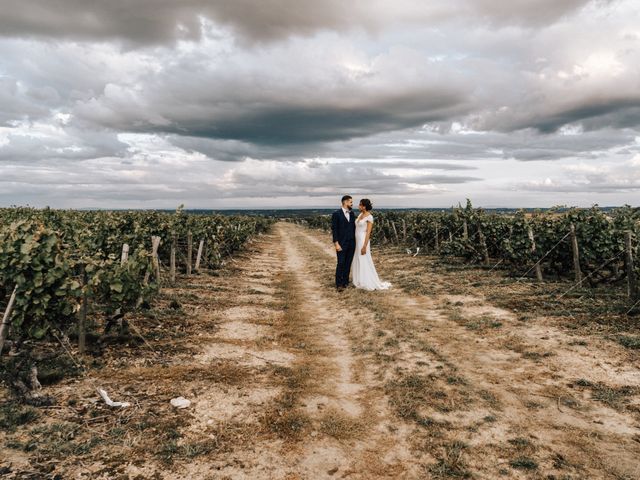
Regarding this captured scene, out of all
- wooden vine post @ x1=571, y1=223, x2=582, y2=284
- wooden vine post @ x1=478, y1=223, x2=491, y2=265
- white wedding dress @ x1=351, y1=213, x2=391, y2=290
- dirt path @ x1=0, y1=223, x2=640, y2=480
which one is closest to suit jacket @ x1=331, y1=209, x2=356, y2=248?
white wedding dress @ x1=351, y1=213, x2=391, y2=290

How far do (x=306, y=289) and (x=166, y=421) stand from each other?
8318mm

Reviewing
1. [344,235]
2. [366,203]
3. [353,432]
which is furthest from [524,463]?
[344,235]

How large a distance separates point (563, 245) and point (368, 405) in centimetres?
1028

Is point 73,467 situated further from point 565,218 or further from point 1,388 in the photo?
point 565,218

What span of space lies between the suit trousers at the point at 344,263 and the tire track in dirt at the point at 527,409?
4136 mm

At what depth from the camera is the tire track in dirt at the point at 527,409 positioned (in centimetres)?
374

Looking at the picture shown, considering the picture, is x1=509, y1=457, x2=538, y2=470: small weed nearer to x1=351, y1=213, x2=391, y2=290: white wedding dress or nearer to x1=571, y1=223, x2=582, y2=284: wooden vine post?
x1=351, y1=213, x2=391, y2=290: white wedding dress

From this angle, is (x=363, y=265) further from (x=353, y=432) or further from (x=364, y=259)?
(x=353, y=432)

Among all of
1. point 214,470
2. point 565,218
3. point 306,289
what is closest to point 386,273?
point 306,289

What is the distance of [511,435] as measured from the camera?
164 inches

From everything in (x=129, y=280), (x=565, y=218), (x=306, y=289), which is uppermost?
(x=565, y=218)

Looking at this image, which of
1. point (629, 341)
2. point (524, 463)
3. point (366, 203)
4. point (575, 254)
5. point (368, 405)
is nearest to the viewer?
point (524, 463)

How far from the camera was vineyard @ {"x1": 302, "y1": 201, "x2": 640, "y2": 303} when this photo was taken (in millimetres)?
11328

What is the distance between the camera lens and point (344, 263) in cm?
1185
